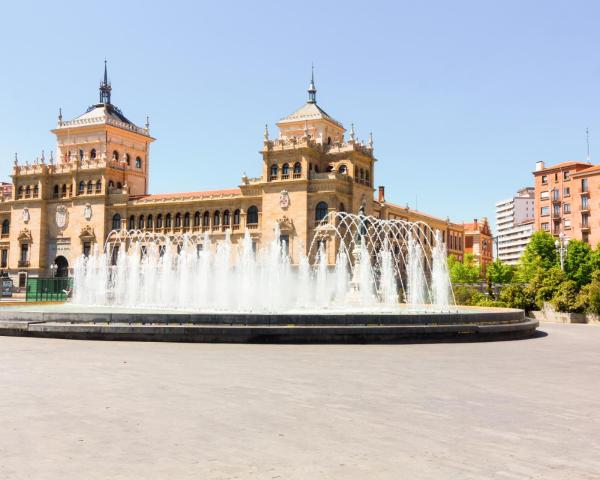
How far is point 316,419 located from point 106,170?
219ft

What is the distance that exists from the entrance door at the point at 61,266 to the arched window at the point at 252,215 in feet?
74.1

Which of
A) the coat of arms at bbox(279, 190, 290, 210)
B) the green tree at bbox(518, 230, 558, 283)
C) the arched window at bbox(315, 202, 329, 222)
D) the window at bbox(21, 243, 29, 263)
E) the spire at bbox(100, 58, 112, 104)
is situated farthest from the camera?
the spire at bbox(100, 58, 112, 104)

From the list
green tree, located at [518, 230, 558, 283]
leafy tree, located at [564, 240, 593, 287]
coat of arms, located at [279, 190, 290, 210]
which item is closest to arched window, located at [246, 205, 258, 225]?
coat of arms, located at [279, 190, 290, 210]

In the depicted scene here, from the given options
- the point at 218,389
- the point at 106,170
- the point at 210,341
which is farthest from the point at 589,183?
the point at 218,389

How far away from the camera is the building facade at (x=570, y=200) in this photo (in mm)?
74250

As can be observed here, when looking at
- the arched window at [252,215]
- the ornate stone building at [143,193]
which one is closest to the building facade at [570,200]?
the ornate stone building at [143,193]

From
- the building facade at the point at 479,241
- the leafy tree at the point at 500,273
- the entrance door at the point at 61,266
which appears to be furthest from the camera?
the building facade at the point at 479,241

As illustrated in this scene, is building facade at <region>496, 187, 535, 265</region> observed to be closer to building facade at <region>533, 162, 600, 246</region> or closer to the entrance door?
building facade at <region>533, 162, 600, 246</region>

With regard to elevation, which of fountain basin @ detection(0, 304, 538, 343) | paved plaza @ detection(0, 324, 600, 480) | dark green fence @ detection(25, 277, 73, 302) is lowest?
paved plaza @ detection(0, 324, 600, 480)

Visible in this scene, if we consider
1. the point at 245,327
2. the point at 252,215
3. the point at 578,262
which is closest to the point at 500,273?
the point at 578,262

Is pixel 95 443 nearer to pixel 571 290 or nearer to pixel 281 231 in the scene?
pixel 571 290

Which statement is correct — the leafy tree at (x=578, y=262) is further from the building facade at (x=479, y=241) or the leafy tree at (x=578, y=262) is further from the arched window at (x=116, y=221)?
the building facade at (x=479, y=241)

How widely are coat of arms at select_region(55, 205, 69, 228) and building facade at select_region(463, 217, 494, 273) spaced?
75714 millimetres

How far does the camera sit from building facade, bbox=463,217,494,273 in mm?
123188
